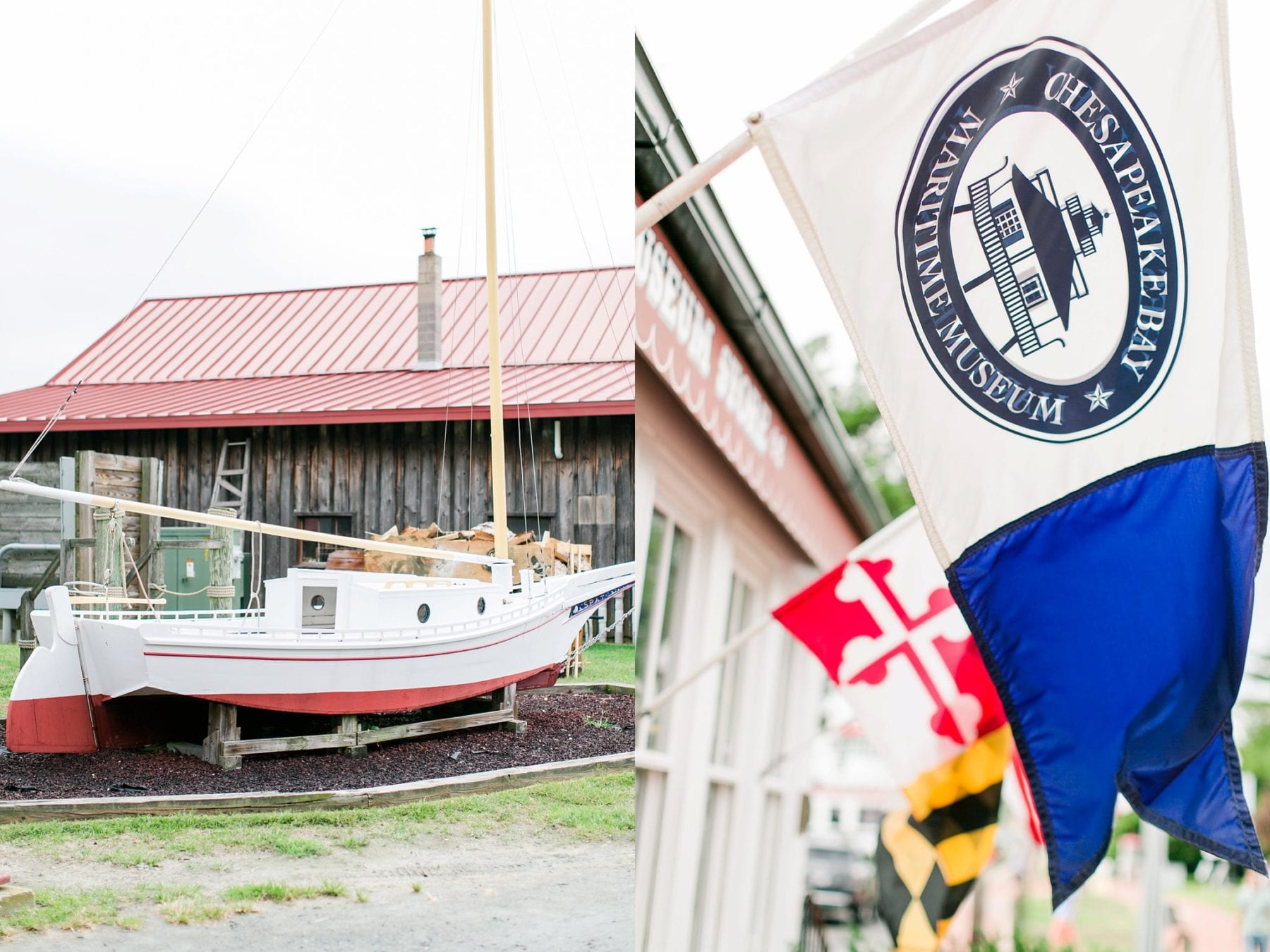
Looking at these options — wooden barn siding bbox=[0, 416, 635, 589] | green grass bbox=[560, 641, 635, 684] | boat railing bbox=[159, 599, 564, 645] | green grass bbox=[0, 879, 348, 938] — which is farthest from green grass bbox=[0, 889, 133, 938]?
green grass bbox=[560, 641, 635, 684]

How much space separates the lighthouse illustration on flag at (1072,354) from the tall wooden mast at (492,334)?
4.01ft

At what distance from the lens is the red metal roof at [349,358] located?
2.29m

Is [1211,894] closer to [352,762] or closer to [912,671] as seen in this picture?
[912,671]

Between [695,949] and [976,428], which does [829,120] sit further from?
[695,949]

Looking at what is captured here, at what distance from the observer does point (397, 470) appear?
238 centimetres

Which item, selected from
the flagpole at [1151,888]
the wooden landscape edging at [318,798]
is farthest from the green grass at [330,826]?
the flagpole at [1151,888]

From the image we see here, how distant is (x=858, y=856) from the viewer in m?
1.74

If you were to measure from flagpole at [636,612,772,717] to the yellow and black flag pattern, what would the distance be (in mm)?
337

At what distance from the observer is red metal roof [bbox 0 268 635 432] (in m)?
2.29

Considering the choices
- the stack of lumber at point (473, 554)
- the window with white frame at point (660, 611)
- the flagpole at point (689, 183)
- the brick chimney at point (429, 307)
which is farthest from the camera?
the brick chimney at point (429, 307)

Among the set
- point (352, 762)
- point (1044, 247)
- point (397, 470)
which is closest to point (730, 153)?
point (1044, 247)

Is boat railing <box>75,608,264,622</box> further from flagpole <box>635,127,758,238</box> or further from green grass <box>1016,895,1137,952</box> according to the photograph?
green grass <box>1016,895,1137,952</box>

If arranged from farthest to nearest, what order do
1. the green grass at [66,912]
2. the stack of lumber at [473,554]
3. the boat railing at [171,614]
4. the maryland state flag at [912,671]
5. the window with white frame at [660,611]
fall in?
the stack of lumber at [473,554] → the boat railing at [171,614] → the green grass at [66,912] → the window with white frame at [660,611] → the maryland state flag at [912,671]

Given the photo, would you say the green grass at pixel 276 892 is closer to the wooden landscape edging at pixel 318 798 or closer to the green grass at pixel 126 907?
the green grass at pixel 126 907
